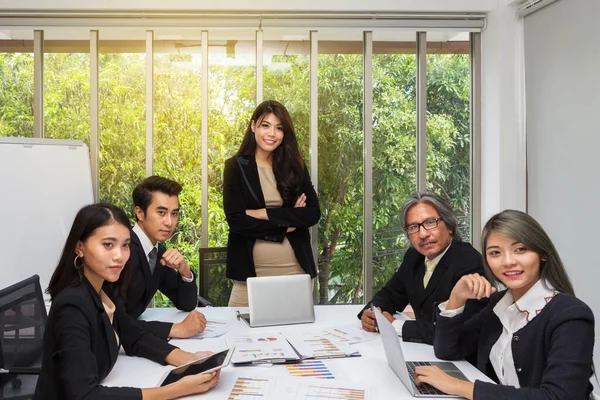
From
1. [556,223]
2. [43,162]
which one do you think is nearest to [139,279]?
[43,162]

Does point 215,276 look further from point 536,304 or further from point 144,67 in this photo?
point 536,304

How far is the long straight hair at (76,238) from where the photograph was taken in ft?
5.50

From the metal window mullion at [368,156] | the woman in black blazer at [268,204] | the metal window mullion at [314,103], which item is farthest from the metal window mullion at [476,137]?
the woman in black blazer at [268,204]

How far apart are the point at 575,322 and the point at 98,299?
1.35 metres

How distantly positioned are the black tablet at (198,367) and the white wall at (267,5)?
2.95 m

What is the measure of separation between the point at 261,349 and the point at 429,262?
31.9 inches

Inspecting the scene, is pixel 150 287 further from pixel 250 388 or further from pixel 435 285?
Answer: pixel 435 285

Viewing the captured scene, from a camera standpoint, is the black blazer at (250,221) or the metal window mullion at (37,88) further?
the metal window mullion at (37,88)

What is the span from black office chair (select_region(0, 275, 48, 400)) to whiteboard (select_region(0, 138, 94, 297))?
1251 mm

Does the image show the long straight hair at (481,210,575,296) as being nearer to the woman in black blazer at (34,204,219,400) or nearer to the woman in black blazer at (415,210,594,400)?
the woman in black blazer at (415,210,594,400)

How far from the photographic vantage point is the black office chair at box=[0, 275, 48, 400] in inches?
84.3

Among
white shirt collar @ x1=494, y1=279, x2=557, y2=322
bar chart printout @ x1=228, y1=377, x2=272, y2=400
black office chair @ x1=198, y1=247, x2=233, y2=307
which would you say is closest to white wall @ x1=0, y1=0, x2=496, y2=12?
black office chair @ x1=198, y1=247, x2=233, y2=307

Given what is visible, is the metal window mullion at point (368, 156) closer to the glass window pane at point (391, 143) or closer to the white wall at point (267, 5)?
the glass window pane at point (391, 143)

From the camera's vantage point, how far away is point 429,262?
232 cm
